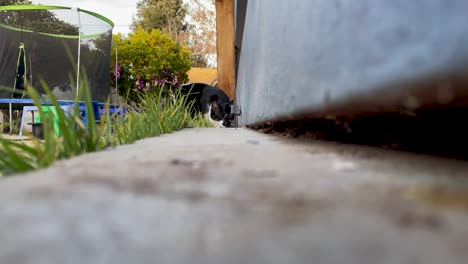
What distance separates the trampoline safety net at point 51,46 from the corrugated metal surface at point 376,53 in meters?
7.12

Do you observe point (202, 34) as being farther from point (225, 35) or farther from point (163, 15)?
point (225, 35)

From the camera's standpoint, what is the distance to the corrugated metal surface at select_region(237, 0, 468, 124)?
418mm

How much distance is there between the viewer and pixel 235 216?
0.30m

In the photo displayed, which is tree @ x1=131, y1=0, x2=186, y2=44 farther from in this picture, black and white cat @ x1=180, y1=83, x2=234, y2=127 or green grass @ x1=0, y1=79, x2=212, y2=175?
green grass @ x1=0, y1=79, x2=212, y2=175

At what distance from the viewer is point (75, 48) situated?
7871mm

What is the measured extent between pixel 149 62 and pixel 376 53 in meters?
7.76

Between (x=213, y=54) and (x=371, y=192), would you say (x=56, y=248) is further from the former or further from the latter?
(x=213, y=54)

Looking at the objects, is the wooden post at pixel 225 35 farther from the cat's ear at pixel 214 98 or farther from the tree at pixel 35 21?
the tree at pixel 35 21

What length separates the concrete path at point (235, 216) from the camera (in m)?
0.24

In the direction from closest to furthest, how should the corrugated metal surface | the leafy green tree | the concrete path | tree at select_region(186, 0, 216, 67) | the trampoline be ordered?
the concrete path < the corrugated metal surface < the trampoline < the leafy green tree < tree at select_region(186, 0, 216, 67)

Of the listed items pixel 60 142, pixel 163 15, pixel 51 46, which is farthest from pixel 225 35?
pixel 163 15

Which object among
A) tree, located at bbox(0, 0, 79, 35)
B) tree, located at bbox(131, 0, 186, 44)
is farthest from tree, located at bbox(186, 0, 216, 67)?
tree, located at bbox(0, 0, 79, 35)

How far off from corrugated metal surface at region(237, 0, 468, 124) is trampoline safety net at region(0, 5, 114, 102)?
23.4ft

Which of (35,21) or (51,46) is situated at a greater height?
(35,21)
